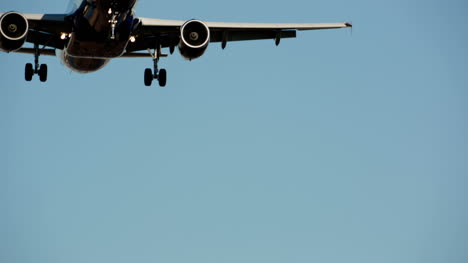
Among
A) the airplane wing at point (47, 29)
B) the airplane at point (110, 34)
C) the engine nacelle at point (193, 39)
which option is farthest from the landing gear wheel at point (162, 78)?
the engine nacelle at point (193, 39)

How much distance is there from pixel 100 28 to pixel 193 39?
11.0 ft

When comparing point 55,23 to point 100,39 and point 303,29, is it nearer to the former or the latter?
point 100,39

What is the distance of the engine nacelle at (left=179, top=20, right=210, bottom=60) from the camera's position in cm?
3678

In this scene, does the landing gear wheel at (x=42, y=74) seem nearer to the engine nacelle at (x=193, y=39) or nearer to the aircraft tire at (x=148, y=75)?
the aircraft tire at (x=148, y=75)

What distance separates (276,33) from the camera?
40406mm

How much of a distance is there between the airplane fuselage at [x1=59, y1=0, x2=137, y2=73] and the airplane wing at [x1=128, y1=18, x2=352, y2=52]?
2219mm

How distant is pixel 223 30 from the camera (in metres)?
39.6

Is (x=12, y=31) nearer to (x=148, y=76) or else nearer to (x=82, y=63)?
(x=82, y=63)

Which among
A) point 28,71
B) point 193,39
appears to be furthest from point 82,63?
point 193,39

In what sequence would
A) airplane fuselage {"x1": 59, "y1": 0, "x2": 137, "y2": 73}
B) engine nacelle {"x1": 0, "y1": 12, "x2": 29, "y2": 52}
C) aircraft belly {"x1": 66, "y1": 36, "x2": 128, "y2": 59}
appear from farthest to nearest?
aircraft belly {"x1": 66, "y1": 36, "x2": 128, "y2": 59} < engine nacelle {"x1": 0, "y1": 12, "x2": 29, "y2": 52} < airplane fuselage {"x1": 59, "y1": 0, "x2": 137, "y2": 73}

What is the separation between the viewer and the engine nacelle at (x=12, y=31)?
3550 cm

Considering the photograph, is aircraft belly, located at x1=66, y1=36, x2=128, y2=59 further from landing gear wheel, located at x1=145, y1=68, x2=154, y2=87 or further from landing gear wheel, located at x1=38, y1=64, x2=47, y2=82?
landing gear wheel, located at x1=145, y1=68, x2=154, y2=87

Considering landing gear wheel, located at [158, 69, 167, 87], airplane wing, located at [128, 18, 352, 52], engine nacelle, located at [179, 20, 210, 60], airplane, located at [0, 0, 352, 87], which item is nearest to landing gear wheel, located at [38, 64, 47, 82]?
airplane, located at [0, 0, 352, 87]

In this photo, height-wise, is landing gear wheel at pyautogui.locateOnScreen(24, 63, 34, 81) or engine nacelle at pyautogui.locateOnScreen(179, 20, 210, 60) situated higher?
engine nacelle at pyautogui.locateOnScreen(179, 20, 210, 60)
